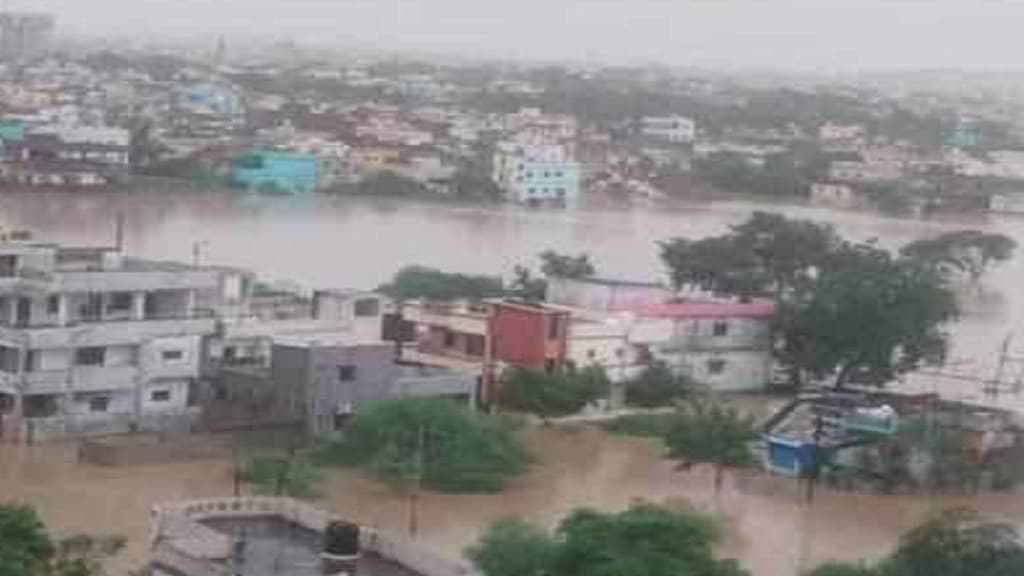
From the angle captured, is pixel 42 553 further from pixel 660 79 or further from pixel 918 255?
pixel 660 79

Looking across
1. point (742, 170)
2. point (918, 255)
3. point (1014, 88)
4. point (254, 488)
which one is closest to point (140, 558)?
point (254, 488)

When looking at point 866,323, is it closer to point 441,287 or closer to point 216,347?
point 441,287

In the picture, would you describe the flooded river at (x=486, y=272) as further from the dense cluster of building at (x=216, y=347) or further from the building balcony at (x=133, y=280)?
the building balcony at (x=133, y=280)

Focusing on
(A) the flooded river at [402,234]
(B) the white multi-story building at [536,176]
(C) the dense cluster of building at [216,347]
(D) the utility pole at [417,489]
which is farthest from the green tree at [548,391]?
(B) the white multi-story building at [536,176]

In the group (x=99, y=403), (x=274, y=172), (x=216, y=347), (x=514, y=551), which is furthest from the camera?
(x=274, y=172)

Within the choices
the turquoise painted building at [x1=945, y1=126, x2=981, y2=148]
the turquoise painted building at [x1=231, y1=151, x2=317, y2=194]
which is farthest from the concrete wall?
the turquoise painted building at [x1=945, y1=126, x2=981, y2=148]

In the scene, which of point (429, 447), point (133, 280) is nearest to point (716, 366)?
point (429, 447)
